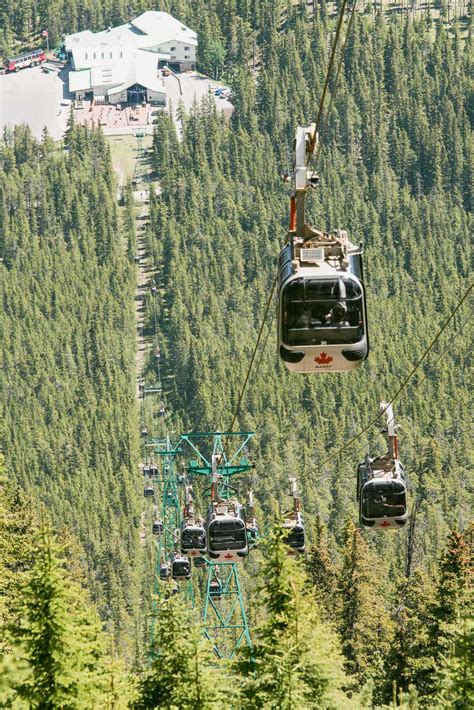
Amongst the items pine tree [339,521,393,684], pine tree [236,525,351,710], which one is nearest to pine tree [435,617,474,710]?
pine tree [236,525,351,710]

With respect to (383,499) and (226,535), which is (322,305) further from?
(226,535)

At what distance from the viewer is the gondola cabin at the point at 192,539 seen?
61.6 m

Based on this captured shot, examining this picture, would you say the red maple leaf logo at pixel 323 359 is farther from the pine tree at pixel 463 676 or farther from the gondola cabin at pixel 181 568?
the gondola cabin at pixel 181 568

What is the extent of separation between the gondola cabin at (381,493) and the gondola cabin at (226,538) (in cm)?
874

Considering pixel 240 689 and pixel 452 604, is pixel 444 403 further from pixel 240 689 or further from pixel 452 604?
pixel 240 689

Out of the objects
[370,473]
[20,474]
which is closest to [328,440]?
[20,474]

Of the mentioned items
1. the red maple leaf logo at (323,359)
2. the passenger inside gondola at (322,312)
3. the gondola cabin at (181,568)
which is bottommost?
the gondola cabin at (181,568)

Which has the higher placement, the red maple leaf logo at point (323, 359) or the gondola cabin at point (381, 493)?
the red maple leaf logo at point (323, 359)

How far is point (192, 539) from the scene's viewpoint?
6169cm

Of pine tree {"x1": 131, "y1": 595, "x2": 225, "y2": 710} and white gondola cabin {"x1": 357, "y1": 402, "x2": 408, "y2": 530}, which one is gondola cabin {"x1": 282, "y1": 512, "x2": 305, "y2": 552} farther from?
pine tree {"x1": 131, "y1": 595, "x2": 225, "y2": 710}

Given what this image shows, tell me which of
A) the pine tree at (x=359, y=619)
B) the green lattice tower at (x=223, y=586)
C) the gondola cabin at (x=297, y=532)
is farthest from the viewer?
the pine tree at (x=359, y=619)

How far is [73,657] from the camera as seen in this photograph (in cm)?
3531

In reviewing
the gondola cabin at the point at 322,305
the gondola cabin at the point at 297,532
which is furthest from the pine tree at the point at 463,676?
the gondola cabin at the point at 297,532

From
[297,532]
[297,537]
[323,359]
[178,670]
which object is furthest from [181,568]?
[323,359]
